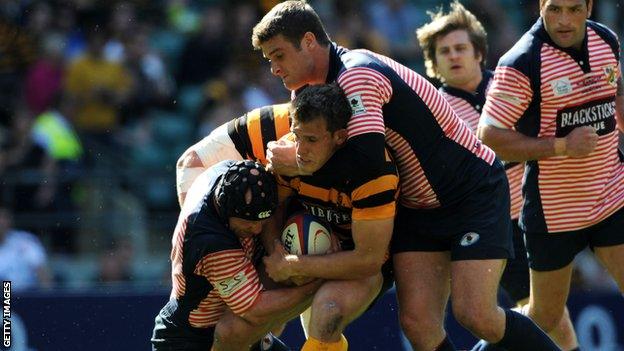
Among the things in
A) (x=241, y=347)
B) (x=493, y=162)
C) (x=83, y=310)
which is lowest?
(x=83, y=310)

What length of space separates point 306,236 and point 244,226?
0.30 meters

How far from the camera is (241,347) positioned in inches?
237

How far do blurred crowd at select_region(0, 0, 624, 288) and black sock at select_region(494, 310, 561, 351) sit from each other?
18.1 feet

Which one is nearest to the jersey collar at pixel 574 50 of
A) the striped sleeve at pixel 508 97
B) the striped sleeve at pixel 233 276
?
the striped sleeve at pixel 508 97

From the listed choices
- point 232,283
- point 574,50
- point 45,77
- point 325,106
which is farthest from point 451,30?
point 45,77

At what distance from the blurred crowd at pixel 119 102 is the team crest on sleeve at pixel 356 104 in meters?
5.59

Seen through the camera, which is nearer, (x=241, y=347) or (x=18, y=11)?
(x=241, y=347)

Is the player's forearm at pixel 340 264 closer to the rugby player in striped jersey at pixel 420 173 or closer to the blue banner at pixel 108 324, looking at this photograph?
the rugby player in striped jersey at pixel 420 173

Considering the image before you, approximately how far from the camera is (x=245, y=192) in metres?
5.70

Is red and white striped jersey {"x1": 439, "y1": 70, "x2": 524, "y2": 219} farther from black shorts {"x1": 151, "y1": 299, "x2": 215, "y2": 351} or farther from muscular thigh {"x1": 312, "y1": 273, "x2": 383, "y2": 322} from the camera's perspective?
black shorts {"x1": 151, "y1": 299, "x2": 215, "y2": 351}

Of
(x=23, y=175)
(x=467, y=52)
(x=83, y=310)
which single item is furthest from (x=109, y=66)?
(x=467, y=52)

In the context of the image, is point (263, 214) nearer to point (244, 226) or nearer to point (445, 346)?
point (244, 226)

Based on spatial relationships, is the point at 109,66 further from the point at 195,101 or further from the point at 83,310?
the point at 83,310

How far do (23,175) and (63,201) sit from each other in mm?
410
